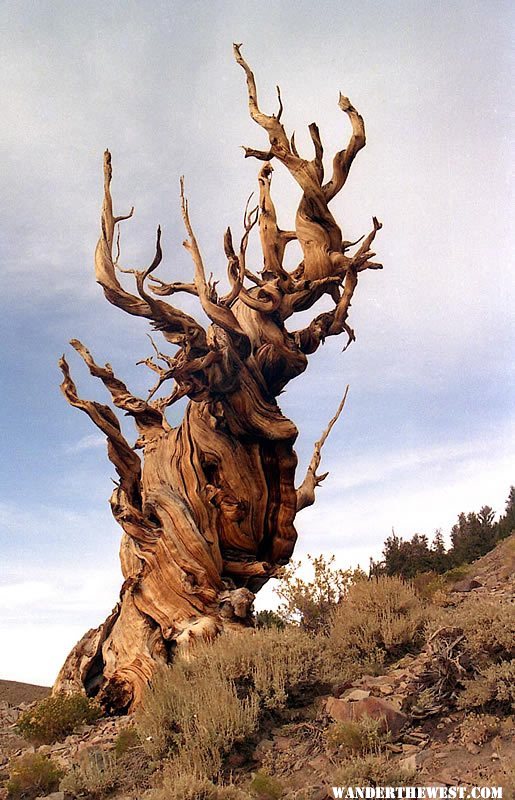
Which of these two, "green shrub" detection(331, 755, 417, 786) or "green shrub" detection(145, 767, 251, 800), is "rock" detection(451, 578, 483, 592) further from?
"green shrub" detection(145, 767, 251, 800)

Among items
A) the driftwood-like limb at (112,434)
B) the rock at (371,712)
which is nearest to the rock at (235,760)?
the rock at (371,712)

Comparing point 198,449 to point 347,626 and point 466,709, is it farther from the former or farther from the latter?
point 466,709

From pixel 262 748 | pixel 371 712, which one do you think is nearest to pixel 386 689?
pixel 371 712

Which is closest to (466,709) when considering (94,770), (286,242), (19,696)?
(94,770)

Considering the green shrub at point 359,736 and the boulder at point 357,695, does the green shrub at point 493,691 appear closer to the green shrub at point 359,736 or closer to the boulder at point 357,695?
the green shrub at point 359,736

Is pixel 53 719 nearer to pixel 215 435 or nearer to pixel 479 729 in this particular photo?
pixel 215 435

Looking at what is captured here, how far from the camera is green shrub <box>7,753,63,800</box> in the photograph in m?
5.67

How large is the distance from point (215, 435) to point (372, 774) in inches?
243

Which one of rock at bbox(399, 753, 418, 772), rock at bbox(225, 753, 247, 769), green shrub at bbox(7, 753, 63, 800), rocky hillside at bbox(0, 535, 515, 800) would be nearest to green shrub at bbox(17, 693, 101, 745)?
rocky hillside at bbox(0, 535, 515, 800)

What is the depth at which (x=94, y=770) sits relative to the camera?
5.46 metres

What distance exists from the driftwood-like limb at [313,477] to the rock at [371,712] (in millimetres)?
5921

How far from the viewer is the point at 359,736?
4754 mm

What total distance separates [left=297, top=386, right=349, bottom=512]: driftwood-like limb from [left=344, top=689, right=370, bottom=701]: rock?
554cm

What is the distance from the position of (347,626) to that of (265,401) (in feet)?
13.2
